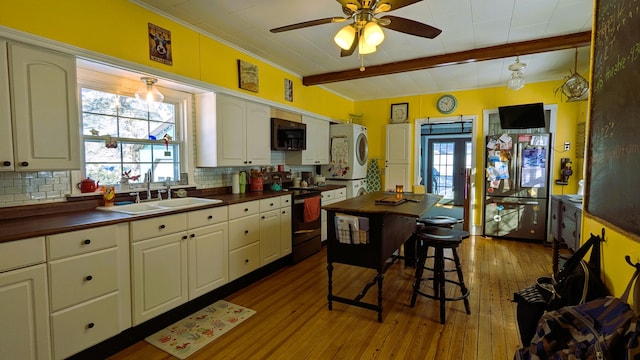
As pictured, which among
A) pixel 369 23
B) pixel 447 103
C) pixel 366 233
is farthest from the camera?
pixel 447 103

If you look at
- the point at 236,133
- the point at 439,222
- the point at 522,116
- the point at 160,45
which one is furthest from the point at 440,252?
the point at 522,116

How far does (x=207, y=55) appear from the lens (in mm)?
3125

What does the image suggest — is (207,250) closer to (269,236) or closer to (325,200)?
(269,236)

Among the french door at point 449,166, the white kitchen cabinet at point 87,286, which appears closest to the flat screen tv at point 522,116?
the french door at point 449,166

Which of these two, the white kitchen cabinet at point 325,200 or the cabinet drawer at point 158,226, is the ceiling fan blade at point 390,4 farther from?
the white kitchen cabinet at point 325,200

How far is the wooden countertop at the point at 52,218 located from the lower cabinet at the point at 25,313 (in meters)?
0.08

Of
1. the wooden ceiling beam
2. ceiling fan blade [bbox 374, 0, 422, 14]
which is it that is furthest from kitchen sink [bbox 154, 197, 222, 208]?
the wooden ceiling beam

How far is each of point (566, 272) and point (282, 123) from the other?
3.43 m

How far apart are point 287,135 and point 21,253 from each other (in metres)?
3.00

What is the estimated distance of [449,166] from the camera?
8.42m

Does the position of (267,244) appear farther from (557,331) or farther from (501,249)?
(501,249)

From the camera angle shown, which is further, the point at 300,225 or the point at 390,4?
the point at 300,225

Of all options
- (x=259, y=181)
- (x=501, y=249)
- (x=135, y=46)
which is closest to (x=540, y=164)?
(x=501, y=249)

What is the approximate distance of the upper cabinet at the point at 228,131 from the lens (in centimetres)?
321
